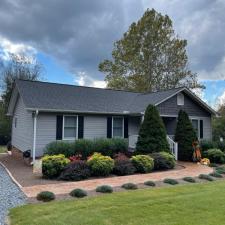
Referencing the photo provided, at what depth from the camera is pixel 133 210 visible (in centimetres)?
623

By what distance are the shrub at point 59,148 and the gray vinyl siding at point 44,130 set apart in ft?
1.53

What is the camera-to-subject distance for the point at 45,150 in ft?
46.1

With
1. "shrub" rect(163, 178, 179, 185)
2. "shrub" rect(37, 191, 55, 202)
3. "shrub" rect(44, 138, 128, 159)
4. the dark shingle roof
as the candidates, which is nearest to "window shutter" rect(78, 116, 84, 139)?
the dark shingle roof

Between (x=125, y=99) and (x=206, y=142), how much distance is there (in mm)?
6122

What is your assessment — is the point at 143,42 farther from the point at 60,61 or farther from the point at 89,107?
the point at 89,107

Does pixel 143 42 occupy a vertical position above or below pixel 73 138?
above

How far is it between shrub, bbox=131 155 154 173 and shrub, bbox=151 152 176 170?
560 mm

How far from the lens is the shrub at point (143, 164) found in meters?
11.6

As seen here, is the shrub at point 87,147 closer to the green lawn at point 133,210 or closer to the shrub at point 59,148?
the shrub at point 59,148

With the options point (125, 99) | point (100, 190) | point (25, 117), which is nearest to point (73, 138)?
point (25, 117)

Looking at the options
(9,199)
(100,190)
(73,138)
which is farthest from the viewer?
(73,138)

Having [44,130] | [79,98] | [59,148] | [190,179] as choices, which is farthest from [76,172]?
[79,98]

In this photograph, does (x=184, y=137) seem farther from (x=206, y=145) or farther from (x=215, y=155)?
(x=215, y=155)

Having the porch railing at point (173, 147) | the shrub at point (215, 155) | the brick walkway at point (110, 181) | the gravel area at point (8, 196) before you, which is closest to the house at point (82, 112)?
the porch railing at point (173, 147)
